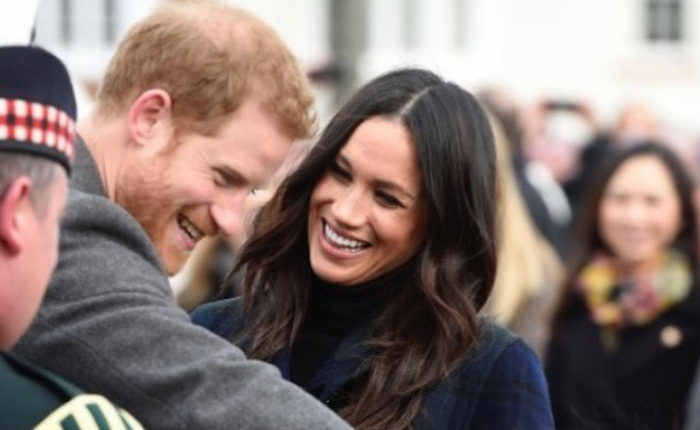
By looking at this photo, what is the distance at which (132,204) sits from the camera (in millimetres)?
3016

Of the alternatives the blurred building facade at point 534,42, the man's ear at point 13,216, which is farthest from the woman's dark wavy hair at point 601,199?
the blurred building facade at point 534,42

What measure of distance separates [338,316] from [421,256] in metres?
0.21

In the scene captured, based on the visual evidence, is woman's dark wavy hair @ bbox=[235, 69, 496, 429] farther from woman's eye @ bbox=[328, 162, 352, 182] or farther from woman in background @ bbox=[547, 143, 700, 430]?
woman in background @ bbox=[547, 143, 700, 430]

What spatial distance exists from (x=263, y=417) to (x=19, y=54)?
0.62m

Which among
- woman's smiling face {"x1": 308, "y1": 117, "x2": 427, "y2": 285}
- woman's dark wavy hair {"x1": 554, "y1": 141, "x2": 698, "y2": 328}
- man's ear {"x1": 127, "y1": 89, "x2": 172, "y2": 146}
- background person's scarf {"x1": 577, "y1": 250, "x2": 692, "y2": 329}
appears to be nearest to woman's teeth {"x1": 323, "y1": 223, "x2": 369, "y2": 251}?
woman's smiling face {"x1": 308, "y1": 117, "x2": 427, "y2": 285}

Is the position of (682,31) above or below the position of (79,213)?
A: below

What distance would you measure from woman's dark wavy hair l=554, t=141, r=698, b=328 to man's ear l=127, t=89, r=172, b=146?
3982 mm

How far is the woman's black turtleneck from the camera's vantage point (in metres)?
3.78

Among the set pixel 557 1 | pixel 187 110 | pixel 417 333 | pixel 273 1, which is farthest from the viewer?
pixel 557 1

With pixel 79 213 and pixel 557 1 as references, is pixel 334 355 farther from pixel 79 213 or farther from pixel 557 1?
pixel 557 1

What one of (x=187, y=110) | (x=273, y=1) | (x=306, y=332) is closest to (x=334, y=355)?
(x=306, y=332)

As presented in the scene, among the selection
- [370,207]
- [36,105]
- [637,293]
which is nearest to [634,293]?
[637,293]

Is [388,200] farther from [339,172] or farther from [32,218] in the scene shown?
[32,218]

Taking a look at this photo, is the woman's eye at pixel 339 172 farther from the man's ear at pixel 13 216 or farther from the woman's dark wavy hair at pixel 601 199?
the woman's dark wavy hair at pixel 601 199
